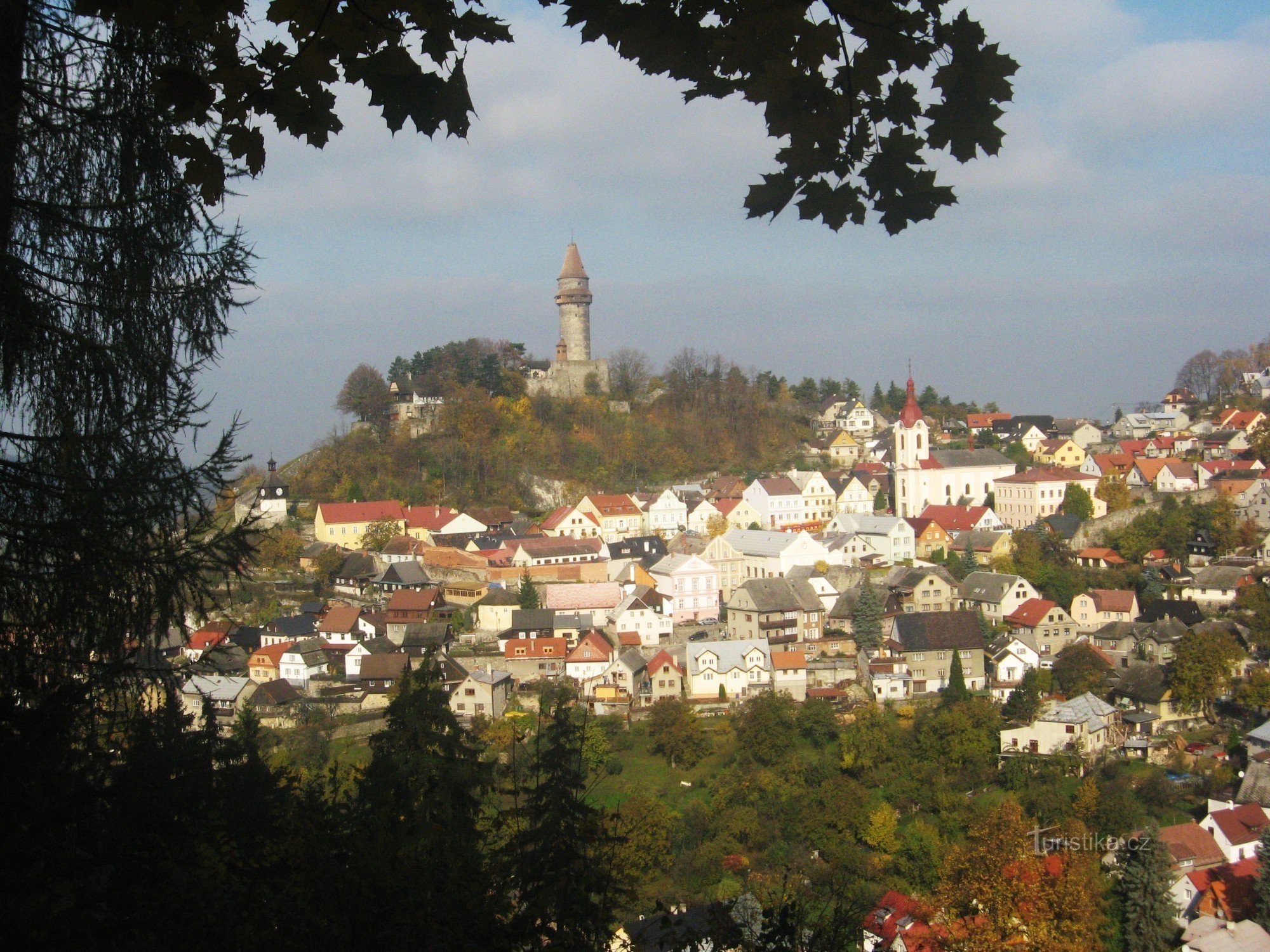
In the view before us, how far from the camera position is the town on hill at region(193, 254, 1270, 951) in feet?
43.2

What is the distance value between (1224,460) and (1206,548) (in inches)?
430

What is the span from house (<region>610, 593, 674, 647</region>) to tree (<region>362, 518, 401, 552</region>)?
29.6 ft

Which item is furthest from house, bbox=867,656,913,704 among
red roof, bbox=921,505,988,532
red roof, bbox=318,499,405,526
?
red roof, bbox=318,499,405,526

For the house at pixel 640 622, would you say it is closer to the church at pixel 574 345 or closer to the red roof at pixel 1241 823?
the red roof at pixel 1241 823

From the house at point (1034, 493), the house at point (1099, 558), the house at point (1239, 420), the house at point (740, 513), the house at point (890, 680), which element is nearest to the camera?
the house at point (890, 680)

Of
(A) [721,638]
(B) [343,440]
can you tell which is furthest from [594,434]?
(A) [721,638]

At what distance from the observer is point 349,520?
107ft

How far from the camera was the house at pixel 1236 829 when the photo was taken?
1527cm

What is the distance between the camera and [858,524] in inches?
1268

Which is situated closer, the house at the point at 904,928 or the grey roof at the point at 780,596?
the house at the point at 904,928

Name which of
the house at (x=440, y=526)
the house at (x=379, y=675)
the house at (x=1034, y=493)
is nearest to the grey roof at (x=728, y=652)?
the house at (x=379, y=675)

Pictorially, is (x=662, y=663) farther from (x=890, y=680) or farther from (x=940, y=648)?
(x=940, y=648)

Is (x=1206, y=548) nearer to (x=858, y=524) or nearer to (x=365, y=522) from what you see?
(x=858, y=524)

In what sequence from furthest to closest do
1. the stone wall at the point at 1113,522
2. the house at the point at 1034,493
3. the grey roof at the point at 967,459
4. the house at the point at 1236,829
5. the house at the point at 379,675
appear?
the grey roof at the point at 967,459, the house at the point at 1034,493, the stone wall at the point at 1113,522, the house at the point at 379,675, the house at the point at 1236,829
